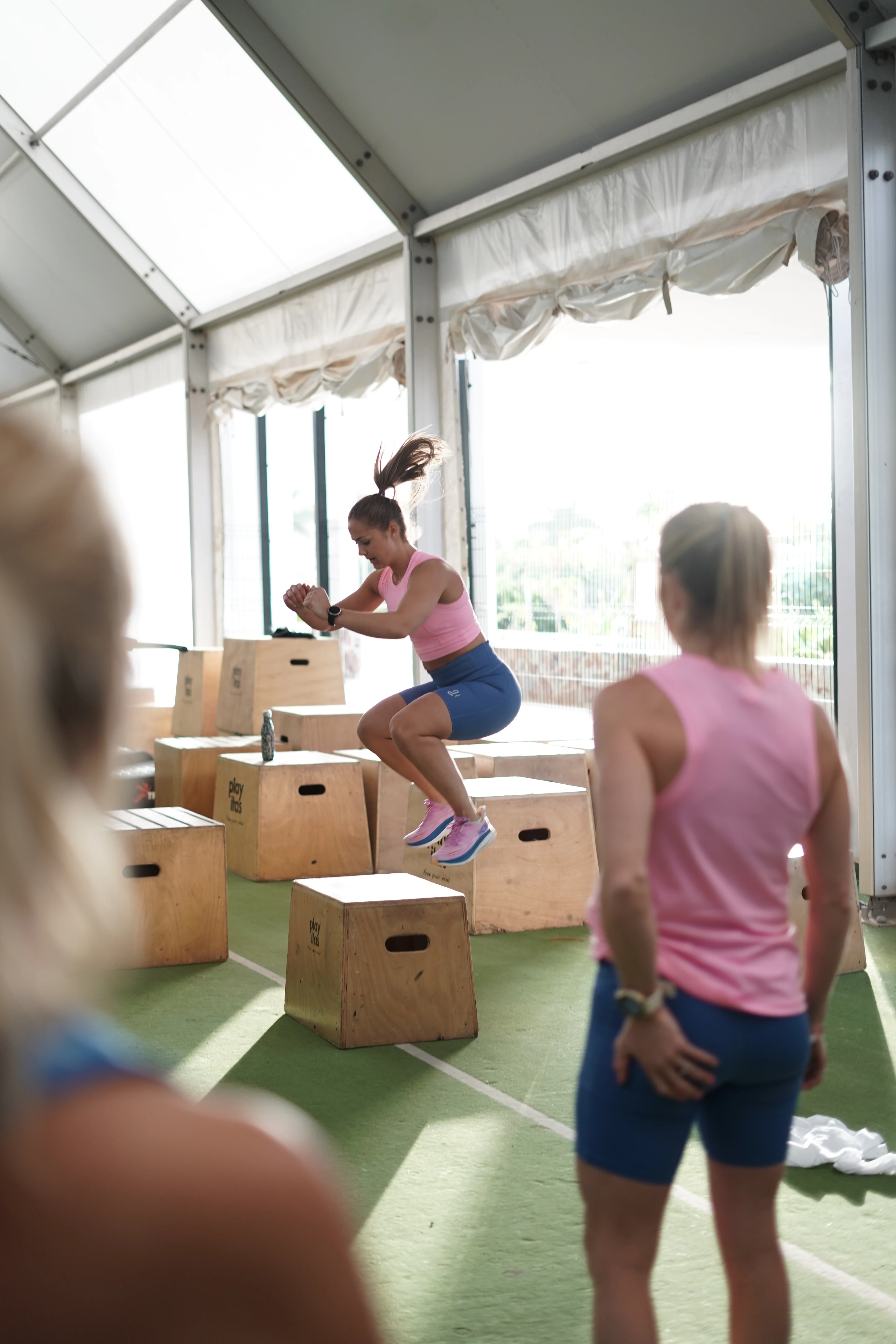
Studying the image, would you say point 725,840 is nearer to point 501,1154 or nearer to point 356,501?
point 501,1154

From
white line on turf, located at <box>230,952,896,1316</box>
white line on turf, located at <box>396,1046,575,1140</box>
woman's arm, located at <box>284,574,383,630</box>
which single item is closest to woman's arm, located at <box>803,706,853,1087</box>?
white line on turf, located at <box>230,952,896,1316</box>

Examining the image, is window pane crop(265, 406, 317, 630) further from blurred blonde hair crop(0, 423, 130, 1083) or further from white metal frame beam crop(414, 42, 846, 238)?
blurred blonde hair crop(0, 423, 130, 1083)

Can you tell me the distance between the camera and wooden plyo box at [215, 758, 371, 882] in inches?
233

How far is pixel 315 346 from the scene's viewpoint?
8914mm

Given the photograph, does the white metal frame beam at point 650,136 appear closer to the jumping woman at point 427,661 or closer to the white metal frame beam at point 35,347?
the jumping woman at point 427,661

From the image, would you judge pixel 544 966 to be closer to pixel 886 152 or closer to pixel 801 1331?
pixel 801 1331

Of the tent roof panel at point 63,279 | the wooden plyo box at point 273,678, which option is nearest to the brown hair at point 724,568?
Result: the wooden plyo box at point 273,678

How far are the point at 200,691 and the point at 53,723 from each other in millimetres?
8500

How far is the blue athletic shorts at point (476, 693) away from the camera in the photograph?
4938 millimetres

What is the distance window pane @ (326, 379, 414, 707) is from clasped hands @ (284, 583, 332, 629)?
330 centimetres

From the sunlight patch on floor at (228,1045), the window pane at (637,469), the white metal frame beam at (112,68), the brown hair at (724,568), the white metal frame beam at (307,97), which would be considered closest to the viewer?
the brown hair at (724,568)

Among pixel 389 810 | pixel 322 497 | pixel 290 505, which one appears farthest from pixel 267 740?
pixel 290 505

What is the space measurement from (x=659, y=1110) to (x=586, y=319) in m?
5.49

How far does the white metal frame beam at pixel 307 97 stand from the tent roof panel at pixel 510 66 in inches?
2.0
